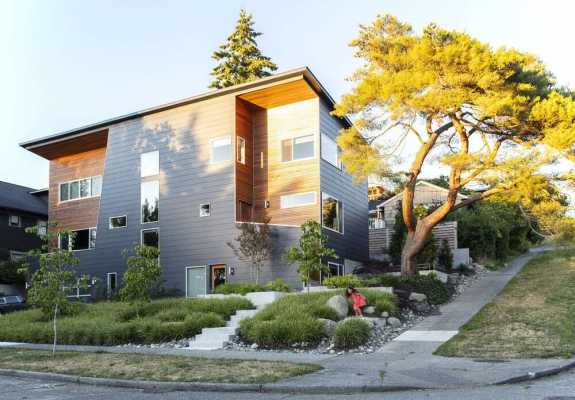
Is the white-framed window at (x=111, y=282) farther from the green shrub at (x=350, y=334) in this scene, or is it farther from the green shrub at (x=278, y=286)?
the green shrub at (x=350, y=334)

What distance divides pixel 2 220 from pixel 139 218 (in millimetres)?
11613

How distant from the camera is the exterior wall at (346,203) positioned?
25531 millimetres

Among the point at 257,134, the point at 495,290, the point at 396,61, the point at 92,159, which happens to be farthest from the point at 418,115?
the point at 92,159

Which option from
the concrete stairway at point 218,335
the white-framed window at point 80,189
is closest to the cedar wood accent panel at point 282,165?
the concrete stairway at point 218,335

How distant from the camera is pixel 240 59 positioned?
1785 inches

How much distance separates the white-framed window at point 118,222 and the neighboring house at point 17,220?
264 inches

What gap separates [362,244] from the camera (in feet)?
94.8

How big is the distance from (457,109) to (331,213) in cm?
753

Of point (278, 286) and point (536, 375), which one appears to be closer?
point (536, 375)

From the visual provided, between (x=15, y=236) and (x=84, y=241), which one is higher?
(x=15, y=236)

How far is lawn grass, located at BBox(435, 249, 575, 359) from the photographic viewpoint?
12.4 meters

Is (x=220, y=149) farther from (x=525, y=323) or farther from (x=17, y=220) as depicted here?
(x=17, y=220)

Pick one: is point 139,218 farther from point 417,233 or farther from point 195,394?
point 195,394

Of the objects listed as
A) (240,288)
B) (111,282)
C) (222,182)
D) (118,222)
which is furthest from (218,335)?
(118,222)
